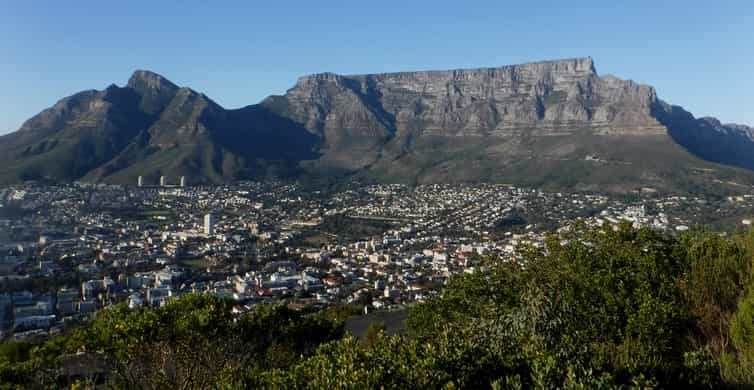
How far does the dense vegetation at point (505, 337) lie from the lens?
623 cm

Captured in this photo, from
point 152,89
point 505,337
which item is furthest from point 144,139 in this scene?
point 505,337

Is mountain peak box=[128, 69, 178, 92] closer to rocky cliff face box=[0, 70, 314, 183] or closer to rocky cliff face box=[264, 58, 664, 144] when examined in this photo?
rocky cliff face box=[0, 70, 314, 183]

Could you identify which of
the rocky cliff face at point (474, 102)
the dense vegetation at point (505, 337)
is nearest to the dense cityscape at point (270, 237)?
the dense vegetation at point (505, 337)

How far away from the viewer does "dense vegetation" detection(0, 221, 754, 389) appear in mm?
6234

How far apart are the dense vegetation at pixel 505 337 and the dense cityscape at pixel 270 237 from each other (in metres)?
1.55

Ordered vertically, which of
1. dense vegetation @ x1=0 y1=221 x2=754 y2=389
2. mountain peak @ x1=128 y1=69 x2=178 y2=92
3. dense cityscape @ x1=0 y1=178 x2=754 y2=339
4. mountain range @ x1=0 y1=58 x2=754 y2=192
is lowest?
dense cityscape @ x1=0 y1=178 x2=754 y2=339

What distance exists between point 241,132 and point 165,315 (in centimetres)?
11588

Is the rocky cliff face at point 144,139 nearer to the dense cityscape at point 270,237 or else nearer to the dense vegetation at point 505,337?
the dense cityscape at point 270,237

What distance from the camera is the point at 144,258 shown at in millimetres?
39406

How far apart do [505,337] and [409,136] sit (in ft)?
390

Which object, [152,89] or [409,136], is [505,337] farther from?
[152,89]

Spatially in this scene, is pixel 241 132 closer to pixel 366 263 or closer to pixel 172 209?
pixel 172 209

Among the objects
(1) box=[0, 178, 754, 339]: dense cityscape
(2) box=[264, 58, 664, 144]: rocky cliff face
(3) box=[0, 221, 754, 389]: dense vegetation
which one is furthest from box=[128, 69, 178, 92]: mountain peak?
(3) box=[0, 221, 754, 389]: dense vegetation

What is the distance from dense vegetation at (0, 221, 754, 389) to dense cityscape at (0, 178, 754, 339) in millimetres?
1550
